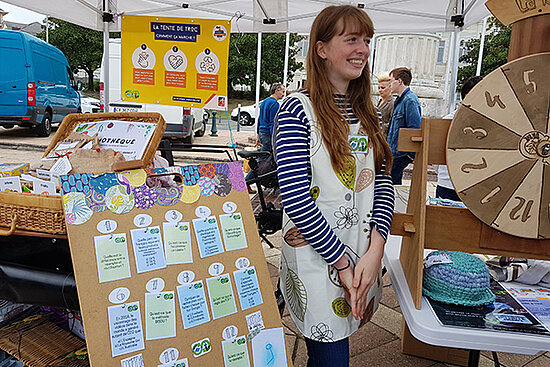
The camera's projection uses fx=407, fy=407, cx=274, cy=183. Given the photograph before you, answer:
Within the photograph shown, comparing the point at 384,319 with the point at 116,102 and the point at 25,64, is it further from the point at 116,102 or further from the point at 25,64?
the point at 25,64

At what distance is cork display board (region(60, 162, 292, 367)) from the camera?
1.06 m

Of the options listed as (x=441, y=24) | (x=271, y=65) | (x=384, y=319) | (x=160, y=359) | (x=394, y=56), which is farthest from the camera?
(x=271, y=65)

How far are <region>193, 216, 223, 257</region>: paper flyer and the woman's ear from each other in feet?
2.11

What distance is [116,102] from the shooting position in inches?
350

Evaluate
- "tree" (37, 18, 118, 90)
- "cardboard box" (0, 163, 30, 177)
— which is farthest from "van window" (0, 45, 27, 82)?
"tree" (37, 18, 118, 90)

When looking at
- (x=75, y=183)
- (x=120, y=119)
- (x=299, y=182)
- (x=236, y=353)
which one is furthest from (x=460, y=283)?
(x=120, y=119)

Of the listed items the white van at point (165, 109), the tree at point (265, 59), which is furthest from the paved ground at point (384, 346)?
the tree at point (265, 59)

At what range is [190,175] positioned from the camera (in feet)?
4.30

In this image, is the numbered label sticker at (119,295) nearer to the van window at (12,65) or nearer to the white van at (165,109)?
the white van at (165,109)

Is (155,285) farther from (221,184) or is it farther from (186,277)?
(221,184)

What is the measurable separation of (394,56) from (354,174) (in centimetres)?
1185

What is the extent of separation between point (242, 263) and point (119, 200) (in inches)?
16.8

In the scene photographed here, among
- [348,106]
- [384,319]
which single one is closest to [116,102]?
[384,319]

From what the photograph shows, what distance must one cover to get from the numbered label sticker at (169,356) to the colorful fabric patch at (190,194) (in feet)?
1.41
